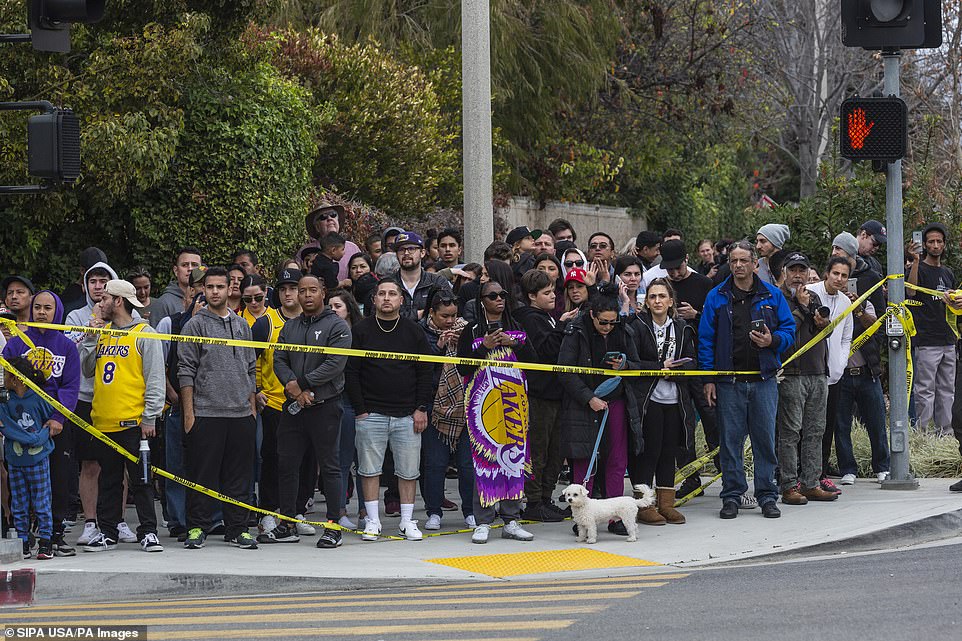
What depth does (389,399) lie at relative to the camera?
11.0 meters

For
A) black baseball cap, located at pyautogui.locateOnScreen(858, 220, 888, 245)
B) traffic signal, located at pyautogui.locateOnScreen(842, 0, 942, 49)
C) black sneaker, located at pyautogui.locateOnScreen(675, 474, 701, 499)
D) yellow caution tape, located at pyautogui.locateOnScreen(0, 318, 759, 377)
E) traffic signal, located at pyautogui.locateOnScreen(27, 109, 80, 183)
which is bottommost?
black sneaker, located at pyautogui.locateOnScreen(675, 474, 701, 499)

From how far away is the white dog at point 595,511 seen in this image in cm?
1060

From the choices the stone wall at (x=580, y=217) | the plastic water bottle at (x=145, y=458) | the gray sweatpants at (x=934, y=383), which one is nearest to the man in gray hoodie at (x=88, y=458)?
the plastic water bottle at (x=145, y=458)

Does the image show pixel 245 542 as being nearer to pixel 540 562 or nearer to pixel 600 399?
pixel 540 562

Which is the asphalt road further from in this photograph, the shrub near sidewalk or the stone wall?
the stone wall

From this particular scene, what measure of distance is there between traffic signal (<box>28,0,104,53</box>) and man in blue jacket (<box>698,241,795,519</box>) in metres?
5.42

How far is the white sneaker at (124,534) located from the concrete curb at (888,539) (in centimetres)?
457

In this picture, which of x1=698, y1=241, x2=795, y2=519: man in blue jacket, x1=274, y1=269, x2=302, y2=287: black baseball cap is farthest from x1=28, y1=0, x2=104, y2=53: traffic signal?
x1=698, y1=241, x2=795, y2=519: man in blue jacket

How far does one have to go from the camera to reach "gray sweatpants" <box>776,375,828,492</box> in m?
11.8

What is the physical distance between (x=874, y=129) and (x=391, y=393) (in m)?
4.83

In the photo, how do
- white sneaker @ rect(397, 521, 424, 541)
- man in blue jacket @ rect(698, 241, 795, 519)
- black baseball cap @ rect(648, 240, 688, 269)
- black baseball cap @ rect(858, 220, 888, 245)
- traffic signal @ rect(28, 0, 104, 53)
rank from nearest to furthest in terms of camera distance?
traffic signal @ rect(28, 0, 104, 53), white sneaker @ rect(397, 521, 424, 541), man in blue jacket @ rect(698, 241, 795, 519), black baseball cap @ rect(648, 240, 688, 269), black baseball cap @ rect(858, 220, 888, 245)

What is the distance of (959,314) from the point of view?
13.1 metres

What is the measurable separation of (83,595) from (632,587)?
375 centimetres

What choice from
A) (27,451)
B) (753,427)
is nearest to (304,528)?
(27,451)
